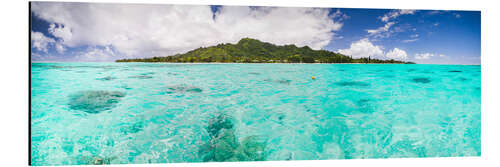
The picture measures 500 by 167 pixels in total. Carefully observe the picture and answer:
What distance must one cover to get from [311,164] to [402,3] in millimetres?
3226

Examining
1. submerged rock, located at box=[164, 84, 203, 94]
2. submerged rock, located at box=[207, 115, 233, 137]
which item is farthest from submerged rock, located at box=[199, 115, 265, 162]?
submerged rock, located at box=[164, 84, 203, 94]

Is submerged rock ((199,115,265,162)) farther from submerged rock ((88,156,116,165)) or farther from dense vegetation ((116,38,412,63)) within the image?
dense vegetation ((116,38,412,63))

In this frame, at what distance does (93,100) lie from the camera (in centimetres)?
388

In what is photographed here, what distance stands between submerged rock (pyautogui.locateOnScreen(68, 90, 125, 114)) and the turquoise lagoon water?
0.02m

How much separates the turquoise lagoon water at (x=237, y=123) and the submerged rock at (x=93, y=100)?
0.06 ft

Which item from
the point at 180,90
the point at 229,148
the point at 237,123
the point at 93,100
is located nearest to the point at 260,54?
the point at 180,90

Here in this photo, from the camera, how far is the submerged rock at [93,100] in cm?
350

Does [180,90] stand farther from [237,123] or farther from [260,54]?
[260,54]

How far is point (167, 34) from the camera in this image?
152 inches

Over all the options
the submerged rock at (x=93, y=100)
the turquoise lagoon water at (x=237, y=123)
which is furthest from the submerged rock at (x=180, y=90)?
the submerged rock at (x=93, y=100)

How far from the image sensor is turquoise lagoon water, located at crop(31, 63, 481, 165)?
2508mm

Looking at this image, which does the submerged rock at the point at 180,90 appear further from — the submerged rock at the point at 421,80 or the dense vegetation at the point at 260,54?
the submerged rock at the point at 421,80

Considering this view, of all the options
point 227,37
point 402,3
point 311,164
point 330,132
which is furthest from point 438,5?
point 227,37

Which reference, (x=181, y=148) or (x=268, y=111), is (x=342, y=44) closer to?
(x=268, y=111)
